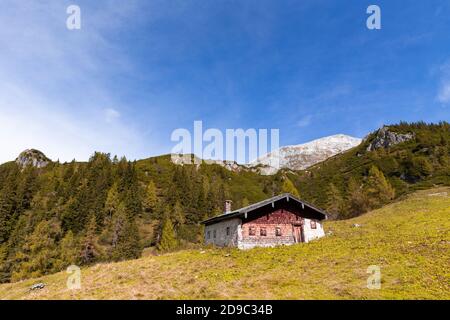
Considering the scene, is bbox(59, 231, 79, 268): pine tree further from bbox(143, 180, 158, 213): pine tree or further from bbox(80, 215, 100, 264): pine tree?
bbox(143, 180, 158, 213): pine tree

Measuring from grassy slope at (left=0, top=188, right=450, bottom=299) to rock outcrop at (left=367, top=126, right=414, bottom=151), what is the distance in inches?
5098

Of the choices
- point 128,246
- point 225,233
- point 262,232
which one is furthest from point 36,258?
point 262,232

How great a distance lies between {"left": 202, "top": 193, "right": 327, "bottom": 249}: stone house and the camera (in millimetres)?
33844

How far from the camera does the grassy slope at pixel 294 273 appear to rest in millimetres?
16109

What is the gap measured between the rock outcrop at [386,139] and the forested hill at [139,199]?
0.53 meters

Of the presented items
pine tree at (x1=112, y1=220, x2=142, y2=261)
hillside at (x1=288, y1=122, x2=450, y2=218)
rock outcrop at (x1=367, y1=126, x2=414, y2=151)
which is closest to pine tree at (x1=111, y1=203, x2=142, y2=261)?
pine tree at (x1=112, y1=220, x2=142, y2=261)

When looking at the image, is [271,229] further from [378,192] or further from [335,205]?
[335,205]

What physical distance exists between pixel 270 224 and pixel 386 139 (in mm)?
144916

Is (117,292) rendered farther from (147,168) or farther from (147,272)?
(147,168)

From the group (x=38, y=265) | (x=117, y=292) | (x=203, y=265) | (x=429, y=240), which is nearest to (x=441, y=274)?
(x=429, y=240)

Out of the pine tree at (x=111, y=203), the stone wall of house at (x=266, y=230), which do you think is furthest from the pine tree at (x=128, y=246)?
the stone wall of house at (x=266, y=230)

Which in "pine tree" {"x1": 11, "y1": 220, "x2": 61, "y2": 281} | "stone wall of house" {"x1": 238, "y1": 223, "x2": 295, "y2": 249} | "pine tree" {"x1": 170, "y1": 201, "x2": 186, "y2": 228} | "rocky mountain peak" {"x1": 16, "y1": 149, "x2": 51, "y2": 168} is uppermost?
"rocky mountain peak" {"x1": 16, "y1": 149, "x2": 51, "y2": 168}

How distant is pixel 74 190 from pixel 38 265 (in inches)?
2171
